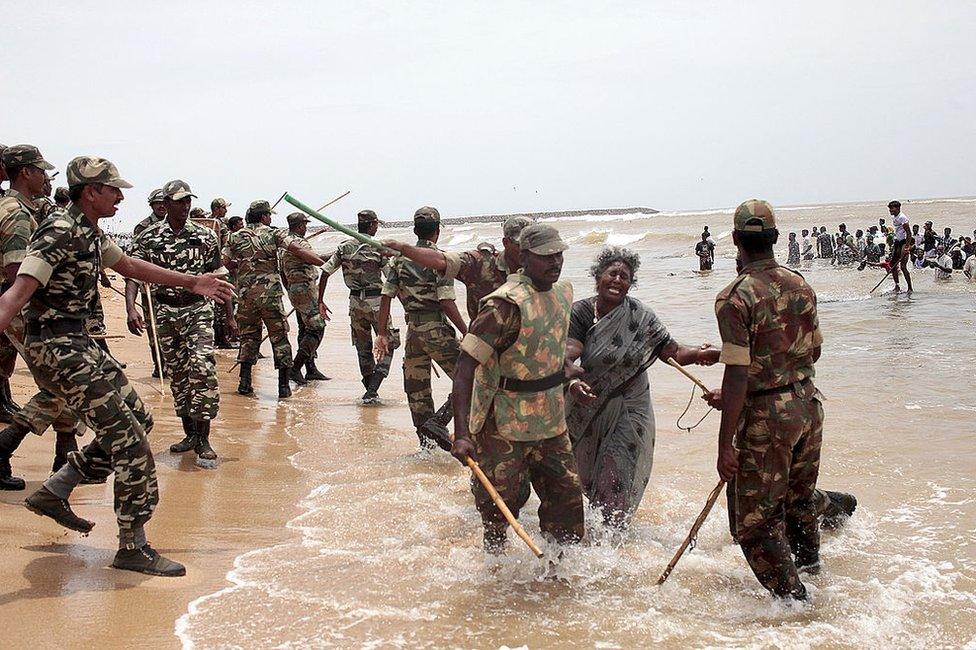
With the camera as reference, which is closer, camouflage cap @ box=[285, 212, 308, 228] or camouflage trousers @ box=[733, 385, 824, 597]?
camouflage trousers @ box=[733, 385, 824, 597]

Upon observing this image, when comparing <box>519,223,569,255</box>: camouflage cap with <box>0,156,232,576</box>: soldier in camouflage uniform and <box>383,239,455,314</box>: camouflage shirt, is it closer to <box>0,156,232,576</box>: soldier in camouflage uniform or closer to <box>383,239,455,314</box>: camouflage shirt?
<box>0,156,232,576</box>: soldier in camouflage uniform

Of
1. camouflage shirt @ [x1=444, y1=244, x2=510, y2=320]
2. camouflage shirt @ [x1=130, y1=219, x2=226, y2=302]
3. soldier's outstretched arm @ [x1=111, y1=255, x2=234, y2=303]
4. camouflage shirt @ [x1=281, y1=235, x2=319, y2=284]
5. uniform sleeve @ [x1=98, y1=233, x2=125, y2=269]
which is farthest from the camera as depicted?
camouflage shirt @ [x1=281, y1=235, x2=319, y2=284]

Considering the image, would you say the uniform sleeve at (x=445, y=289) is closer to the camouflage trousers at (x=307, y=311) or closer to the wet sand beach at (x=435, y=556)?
the wet sand beach at (x=435, y=556)

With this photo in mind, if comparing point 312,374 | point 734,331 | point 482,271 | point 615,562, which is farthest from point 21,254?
point 312,374

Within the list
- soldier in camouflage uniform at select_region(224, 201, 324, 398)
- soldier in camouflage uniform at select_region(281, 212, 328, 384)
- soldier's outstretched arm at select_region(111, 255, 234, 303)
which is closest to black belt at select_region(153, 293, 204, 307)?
soldier's outstretched arm at select_region(111, 255, 234, 303)

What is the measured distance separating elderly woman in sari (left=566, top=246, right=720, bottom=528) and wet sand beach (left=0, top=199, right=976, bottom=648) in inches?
12.0

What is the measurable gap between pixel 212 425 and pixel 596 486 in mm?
4558

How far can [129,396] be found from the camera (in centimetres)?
491

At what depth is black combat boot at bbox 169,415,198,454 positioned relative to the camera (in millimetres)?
7684

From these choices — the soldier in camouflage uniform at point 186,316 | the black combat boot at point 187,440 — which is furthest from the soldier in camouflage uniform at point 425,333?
the black combat boot at point 187,440

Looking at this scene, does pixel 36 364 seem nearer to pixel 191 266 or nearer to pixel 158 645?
pixel 158 645

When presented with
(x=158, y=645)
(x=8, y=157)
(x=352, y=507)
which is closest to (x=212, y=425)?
(x=352, y=507)

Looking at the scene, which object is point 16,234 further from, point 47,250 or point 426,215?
point 426,215

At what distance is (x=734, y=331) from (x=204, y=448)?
4.69m
